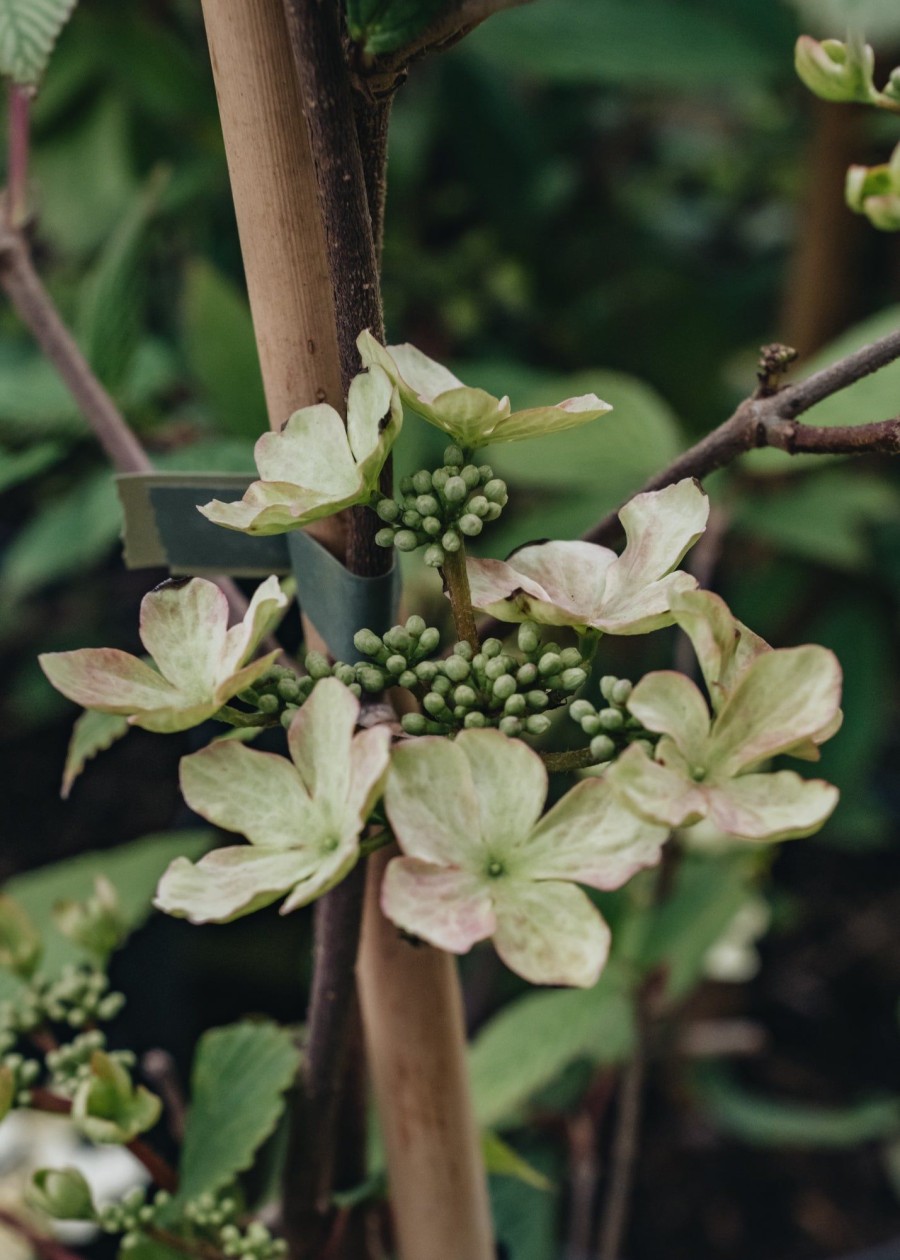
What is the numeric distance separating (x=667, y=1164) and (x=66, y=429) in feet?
2.81

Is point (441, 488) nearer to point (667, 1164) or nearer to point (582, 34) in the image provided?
point (582, 34)

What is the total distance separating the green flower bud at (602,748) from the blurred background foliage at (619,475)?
486 mm

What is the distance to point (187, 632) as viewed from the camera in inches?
10.6

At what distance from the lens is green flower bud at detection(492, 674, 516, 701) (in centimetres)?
25

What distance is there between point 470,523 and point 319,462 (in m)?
0.04

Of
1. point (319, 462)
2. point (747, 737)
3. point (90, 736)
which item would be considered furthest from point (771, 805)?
point (90, 736)

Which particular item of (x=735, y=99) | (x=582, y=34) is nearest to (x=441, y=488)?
(x=582, y=34)

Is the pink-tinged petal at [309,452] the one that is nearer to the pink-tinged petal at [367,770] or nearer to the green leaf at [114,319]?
the pink-tinged petal at [367,770]

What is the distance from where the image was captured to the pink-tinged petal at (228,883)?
→ 22 centimetres

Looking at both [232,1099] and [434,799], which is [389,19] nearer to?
[434,799]

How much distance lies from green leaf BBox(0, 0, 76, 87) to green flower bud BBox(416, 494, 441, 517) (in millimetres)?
193

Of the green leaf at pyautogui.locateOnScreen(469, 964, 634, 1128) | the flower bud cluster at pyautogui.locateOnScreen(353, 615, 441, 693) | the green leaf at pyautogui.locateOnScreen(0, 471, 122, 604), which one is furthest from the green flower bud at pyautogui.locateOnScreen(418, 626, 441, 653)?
the green leaf at pyautogui.locateOnScreen(0, 471, 122, 604)

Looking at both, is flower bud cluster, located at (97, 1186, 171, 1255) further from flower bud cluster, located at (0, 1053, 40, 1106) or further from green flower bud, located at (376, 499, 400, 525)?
green flower bud, located at (376, 499, 400, 525)

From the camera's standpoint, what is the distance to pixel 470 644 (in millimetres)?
270
